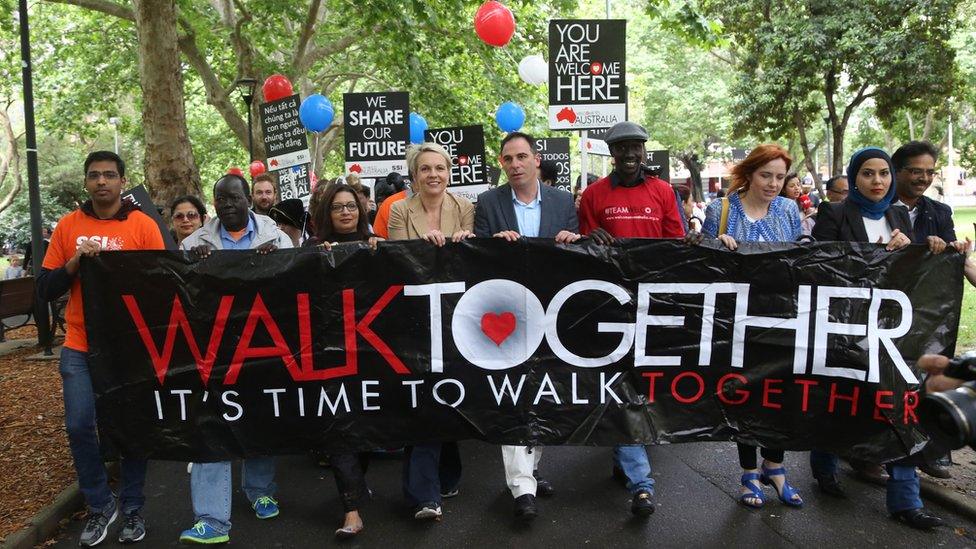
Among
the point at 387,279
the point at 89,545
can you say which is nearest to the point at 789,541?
the point at 387,279

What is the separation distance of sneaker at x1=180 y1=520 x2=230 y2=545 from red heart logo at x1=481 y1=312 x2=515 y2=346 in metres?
1.79

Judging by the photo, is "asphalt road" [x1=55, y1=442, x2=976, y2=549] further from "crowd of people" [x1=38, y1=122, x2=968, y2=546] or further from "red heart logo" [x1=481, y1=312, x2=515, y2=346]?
"red heart logo" [x1=481, y1=312, x2=515, y2=346]

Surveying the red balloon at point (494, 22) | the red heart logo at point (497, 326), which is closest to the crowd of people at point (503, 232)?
the red heart logo at point (497, 326)

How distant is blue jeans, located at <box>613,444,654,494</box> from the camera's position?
4.53 metres

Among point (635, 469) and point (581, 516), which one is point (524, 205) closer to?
point (635, 469)

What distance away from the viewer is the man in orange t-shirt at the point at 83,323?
4285 mm

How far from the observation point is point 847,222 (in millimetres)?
4703

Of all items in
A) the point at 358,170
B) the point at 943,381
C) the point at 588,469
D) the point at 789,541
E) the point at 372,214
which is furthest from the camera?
the point at 358,170

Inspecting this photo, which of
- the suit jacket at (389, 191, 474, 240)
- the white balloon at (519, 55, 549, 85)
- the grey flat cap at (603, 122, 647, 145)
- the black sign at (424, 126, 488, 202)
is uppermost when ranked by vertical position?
the white balloon at (519, 55, 549, 85)

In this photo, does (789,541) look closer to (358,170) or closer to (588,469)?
(588,469)

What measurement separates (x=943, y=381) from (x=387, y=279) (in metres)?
2.87

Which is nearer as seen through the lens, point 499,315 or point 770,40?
point 499,315

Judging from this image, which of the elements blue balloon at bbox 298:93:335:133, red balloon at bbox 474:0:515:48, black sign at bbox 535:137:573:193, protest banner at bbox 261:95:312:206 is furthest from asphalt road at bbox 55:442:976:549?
blue balloon at bbox 298:93:335:133

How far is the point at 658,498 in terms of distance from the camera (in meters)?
4.85
